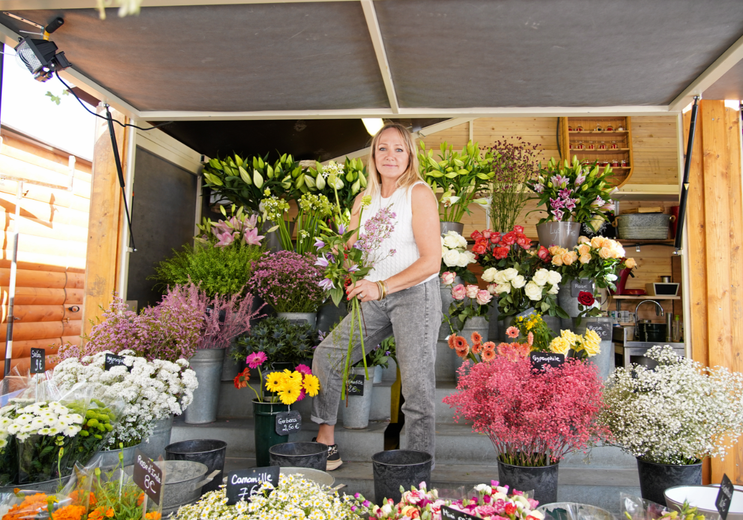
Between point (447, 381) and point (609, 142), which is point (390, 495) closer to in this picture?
point (447, 381)

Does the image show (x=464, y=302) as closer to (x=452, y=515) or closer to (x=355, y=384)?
(x=355, y=384)

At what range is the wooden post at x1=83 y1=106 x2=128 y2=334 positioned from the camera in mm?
2822

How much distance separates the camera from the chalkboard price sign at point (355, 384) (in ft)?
7.45

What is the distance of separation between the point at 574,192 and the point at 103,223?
2.82m

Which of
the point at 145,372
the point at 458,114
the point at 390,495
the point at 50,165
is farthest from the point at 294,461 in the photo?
the point at 50,165

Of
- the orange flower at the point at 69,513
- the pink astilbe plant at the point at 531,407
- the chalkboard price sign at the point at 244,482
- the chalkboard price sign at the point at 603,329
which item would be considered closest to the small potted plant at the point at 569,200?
the chalkboard price sign at the point at 603,329

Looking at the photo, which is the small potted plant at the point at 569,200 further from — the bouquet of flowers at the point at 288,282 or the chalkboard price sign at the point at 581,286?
the bouquet of flowers at the point at 288,282

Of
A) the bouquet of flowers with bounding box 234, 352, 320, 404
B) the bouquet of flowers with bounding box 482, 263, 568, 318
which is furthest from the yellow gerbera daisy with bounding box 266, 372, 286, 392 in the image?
the bouquet of flowers with bounding box 482, 263, 568, 318

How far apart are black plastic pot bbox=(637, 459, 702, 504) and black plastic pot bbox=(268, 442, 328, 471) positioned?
1017 millimetres

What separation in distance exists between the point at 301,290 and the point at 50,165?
9.91 feet

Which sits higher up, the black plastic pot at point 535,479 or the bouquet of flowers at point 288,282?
the bouquet of flowers at point 288,282

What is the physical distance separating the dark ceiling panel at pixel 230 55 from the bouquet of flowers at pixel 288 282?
83cm

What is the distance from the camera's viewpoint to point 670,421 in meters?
1.49

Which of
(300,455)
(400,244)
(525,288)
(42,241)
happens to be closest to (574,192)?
(525,288)
